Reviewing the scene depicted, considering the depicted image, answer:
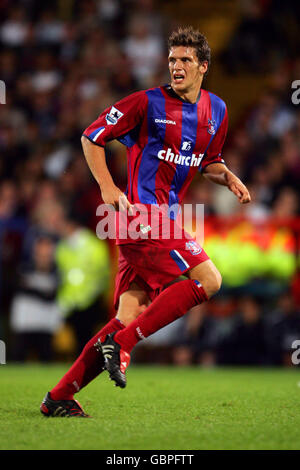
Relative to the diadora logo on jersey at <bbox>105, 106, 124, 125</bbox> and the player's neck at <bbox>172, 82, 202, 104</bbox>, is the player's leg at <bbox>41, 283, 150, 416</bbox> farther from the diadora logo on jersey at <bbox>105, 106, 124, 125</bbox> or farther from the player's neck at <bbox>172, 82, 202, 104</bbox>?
the player's neck at <bbox>172, 82, 202, 104</bbox>

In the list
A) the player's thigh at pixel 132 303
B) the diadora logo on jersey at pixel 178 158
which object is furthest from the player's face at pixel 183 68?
the player's thigh at pixel 132 303

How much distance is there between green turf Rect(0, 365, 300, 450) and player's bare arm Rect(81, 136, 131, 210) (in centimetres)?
111

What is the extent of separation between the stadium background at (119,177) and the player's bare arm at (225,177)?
4256mm

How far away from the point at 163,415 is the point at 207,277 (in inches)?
31.8

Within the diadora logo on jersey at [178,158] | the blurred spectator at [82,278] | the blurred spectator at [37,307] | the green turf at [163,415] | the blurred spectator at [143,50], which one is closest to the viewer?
the green turf at [163,415]

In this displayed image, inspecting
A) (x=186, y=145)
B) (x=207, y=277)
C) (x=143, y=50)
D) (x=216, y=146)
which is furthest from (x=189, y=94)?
(x=143, y=50)

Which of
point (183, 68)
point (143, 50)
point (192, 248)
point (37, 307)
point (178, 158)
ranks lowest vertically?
point (37, 307)

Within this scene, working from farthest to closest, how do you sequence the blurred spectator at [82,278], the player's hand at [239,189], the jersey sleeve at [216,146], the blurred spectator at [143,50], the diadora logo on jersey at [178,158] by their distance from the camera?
1. the blurred spectator at [143,50]
2. the blurred spectator at [82,278]
3. the jersey sleeve at [216,146]
4. the player's hand at [239,189]
5. the diadora logo on jersey at [178,158]

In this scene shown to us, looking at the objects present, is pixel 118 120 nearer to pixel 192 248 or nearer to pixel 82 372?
pixel 192 248

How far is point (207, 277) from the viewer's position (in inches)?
170

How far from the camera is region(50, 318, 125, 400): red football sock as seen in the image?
450 cm

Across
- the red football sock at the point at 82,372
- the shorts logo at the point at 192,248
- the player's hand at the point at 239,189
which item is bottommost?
the red football sock at the point at 82,372

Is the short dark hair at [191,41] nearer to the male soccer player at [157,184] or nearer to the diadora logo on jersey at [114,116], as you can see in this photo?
the male soccer player at [157,184]

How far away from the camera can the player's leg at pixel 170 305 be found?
165 inches
